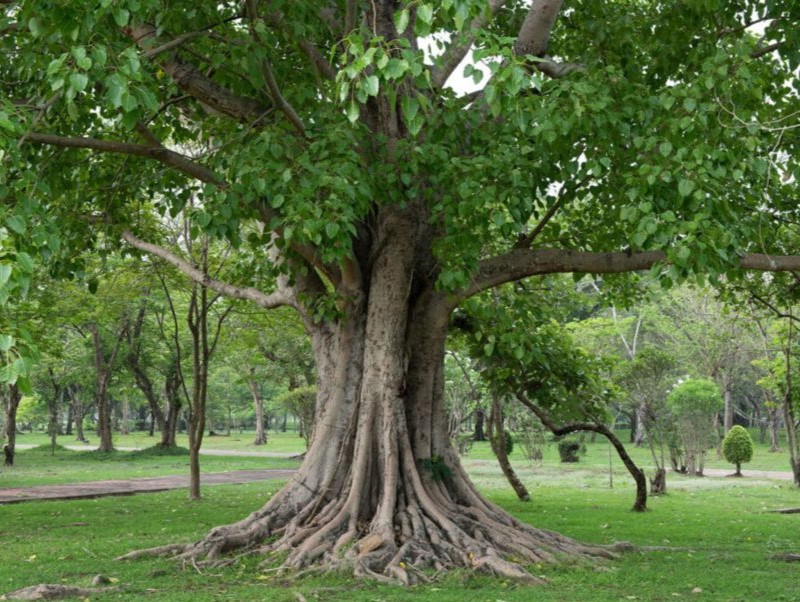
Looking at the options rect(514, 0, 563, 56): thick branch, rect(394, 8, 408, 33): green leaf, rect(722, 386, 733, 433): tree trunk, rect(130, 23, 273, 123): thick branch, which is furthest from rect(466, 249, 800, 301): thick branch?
rect(722, 386, 733, 433): tree trunk

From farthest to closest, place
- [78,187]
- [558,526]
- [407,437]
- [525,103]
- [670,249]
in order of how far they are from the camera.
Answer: [558,526] → [78,187] → [407,437] → [525,103] → [670,249]

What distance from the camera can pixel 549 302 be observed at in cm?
1452

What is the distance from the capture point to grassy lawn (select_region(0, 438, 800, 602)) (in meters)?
7.25

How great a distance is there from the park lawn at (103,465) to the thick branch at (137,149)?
13.8 m

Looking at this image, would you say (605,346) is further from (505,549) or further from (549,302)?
(505,549)

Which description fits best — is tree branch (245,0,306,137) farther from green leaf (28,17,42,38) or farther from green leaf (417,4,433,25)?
green leaf (417,4,433,25)

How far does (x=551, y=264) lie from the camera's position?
9.38 m

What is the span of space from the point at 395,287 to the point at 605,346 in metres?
31.8

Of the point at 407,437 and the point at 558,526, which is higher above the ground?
the point at 407,437

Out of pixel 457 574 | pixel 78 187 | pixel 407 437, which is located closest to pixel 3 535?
pixel 78 187

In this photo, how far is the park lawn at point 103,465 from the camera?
2266cm

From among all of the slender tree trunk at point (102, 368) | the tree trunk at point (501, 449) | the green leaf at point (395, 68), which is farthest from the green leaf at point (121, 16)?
the slender tree trunk at point (102, 368)

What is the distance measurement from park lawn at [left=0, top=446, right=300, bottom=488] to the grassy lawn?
7.84ft

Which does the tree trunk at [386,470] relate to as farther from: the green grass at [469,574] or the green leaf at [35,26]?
the green leaf at [35,26]
